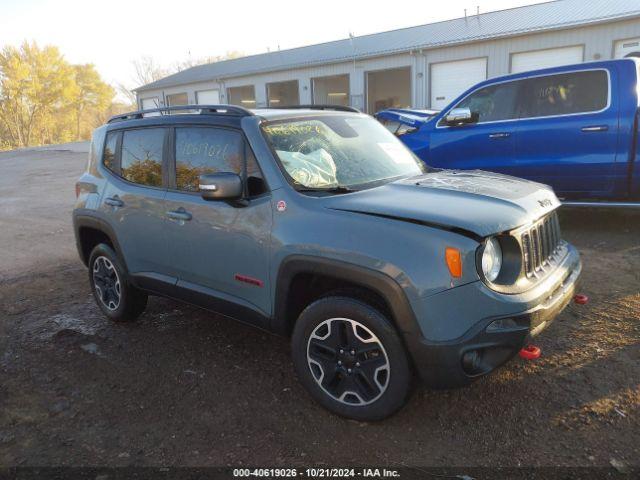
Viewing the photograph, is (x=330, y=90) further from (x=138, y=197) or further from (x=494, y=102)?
(x=138, y=197)

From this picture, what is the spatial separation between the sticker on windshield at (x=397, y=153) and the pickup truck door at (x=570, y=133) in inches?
123

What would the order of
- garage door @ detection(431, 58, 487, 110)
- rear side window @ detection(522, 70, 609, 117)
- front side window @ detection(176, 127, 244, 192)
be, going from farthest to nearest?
garage door @ detection(431, 58, 487, 110) < rear side window @ detection(522, 70, 609, 117) < front side window @ detection(176, 127, 244, 192)

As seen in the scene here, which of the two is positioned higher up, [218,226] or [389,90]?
[389,90]

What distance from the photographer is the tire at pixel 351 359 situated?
270 cm

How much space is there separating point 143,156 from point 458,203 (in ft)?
8.47

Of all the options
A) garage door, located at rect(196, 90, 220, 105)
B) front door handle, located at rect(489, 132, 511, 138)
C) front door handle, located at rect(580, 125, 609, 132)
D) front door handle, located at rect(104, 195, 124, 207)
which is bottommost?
front door handle, located at rect(104, 195, 124, 207)

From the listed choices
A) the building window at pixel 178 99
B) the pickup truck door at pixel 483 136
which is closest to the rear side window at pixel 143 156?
the pickup truck door at pixel 483 136

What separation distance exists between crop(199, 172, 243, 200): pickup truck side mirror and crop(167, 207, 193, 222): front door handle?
0.51m

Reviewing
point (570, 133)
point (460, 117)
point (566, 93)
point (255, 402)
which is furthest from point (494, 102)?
point (255, 402)

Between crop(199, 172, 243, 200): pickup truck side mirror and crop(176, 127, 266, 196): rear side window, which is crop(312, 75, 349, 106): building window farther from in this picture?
crop(199, 172, 243, 200): pickup truck side mirror

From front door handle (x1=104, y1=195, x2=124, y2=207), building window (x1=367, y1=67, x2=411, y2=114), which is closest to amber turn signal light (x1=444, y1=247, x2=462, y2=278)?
front door handle (x1=104, y1=195, x2=124, y2=207)

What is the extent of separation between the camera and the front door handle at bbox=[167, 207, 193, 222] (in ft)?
11.7

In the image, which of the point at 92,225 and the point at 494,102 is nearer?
the point at 92,225

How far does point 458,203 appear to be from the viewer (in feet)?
9.43
